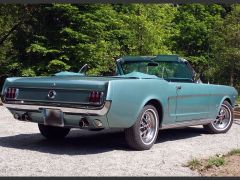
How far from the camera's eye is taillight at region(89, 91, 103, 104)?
6922mm

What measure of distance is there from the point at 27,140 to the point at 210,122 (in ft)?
11.4

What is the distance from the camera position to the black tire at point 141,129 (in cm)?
756

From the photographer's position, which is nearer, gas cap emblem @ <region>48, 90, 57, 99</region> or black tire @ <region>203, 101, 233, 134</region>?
gas cap emblem @ <region>48, 90, 57, 99</region>

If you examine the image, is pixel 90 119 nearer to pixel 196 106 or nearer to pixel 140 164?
pixel 140 164

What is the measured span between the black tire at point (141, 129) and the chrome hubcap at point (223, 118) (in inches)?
98.7

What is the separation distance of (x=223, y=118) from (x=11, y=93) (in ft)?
15.0

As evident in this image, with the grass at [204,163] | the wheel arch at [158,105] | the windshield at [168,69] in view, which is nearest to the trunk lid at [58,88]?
the wheel arch at [158,105]

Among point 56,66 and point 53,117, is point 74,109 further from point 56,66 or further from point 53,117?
point 56,66

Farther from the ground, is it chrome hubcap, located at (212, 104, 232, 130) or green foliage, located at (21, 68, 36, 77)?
chrome hubcap, located at (212, 104, 232, 130)

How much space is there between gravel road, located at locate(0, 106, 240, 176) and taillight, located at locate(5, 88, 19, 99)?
2.51 ft

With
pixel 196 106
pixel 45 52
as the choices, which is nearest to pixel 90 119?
pixel 196 106

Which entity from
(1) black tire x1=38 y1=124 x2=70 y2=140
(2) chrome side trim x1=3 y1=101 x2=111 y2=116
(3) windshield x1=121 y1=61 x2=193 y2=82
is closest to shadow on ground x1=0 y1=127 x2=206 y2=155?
(1) black tire x1=38 y1=124 x2=70 y2=140

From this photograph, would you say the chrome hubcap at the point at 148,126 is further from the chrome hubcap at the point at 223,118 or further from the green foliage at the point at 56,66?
the green foliage at the point at 56,66

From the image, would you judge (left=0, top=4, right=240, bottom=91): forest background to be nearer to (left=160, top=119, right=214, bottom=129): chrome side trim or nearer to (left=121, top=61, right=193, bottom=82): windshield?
(left=121, top=61, right=193, bottom=82): windshield
